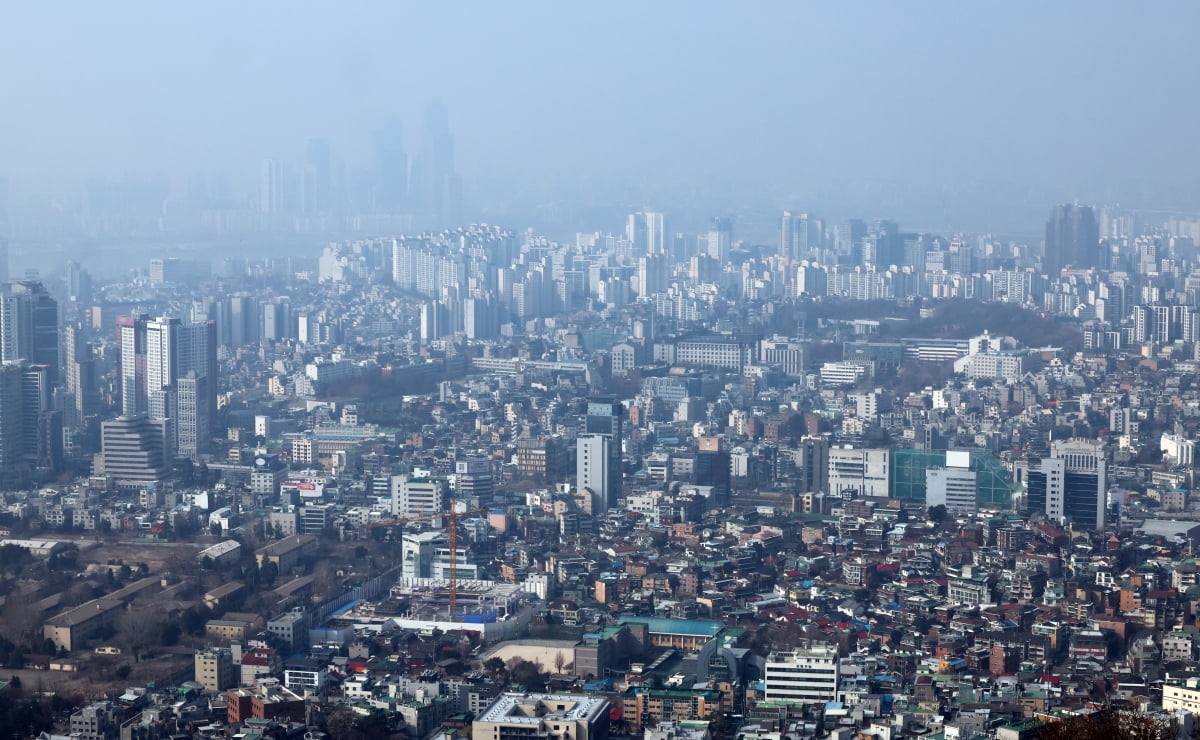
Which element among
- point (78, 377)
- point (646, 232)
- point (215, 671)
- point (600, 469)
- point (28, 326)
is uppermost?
point (646, 232)

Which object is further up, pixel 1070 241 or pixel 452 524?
pixel 1070 241

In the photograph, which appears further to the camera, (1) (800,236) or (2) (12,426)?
(1) (800,236)

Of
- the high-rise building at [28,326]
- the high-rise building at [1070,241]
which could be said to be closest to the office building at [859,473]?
the high-rise building at [28,326]

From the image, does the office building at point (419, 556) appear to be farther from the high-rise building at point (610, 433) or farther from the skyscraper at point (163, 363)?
the skyscraper at point (163, 363)

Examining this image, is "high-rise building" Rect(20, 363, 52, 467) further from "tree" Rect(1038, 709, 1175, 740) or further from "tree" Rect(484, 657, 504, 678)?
"tree" Rect(1038, 709, 1175, 740)

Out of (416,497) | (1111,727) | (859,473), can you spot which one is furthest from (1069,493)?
(1111,727)

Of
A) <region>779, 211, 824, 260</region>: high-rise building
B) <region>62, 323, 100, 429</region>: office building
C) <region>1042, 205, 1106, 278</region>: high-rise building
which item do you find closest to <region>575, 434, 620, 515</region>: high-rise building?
<region>62, 323, 100, 429</region>: office building

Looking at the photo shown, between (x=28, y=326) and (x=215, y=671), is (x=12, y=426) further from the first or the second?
(x=215, y=671)
